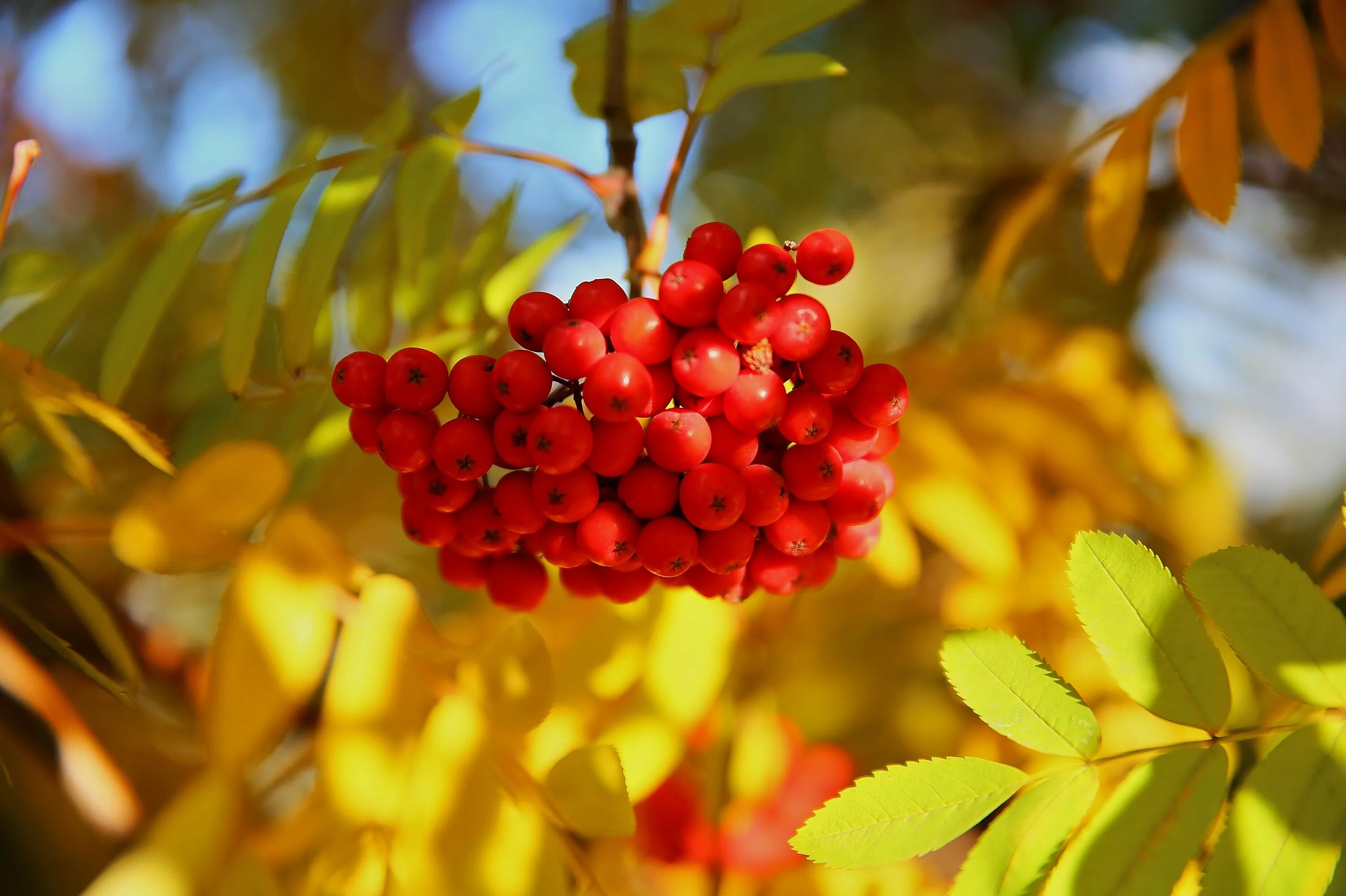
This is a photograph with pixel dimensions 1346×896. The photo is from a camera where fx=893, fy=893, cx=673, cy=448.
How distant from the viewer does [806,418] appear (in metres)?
0.47

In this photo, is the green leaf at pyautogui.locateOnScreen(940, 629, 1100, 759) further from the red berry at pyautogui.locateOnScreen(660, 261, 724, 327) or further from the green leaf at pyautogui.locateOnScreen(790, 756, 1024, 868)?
the red berry at pyautogui.locateOnScreen(660, 261, 724, 327)

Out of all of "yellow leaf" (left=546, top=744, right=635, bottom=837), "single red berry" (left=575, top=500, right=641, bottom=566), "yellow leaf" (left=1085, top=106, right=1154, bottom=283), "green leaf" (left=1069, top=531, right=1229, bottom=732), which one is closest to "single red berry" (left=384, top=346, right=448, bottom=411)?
"single red berry" (left=575, top=500, right=641, bottom=566)

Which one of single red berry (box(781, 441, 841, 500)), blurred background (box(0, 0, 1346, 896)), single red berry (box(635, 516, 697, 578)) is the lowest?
blurred background (box(0, 0, 1346, 896))

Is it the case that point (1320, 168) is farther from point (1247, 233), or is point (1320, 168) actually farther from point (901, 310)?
point (901, 310)

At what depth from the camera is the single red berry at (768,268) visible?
18.6 inches

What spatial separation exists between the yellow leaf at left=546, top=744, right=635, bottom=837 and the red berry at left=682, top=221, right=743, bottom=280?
27 cm

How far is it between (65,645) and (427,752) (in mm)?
194

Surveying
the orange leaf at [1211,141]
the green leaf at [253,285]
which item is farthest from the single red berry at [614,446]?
the orange leaf at [1211,141]

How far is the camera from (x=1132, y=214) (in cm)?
68

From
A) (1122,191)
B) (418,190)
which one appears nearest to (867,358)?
(1122,191)

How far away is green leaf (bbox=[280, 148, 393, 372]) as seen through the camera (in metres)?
0.58

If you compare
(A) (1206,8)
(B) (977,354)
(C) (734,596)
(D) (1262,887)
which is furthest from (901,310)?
(D) (1262,887)

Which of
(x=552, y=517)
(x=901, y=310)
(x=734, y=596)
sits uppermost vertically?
(x=552, y=517)

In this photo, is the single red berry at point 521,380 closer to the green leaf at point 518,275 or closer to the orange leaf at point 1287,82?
the green leaf at point 518,275
